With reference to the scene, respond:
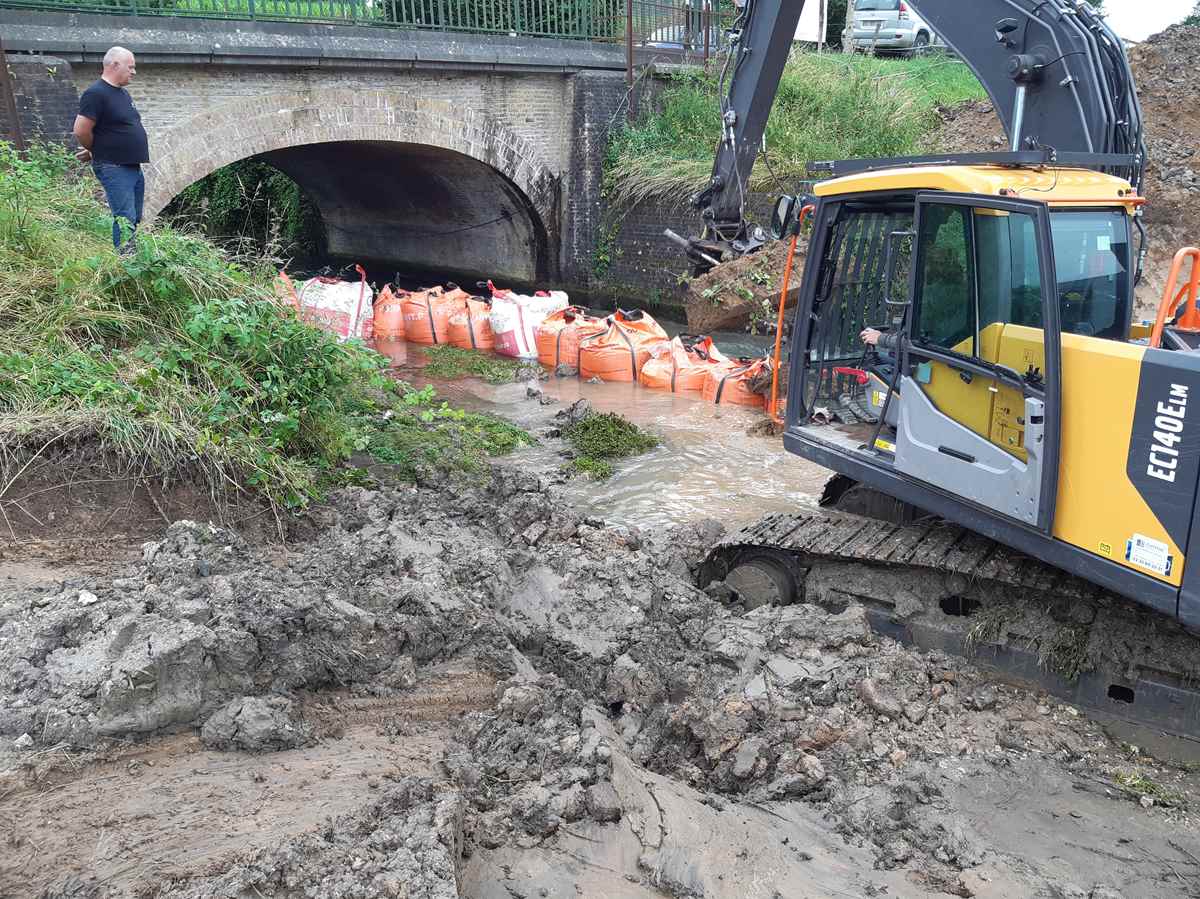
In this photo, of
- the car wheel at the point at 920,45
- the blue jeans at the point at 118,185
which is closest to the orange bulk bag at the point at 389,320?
the blue jeans at the point at 118,185

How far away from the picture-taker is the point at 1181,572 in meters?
3.72

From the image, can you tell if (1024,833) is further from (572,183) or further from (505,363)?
(572,183)

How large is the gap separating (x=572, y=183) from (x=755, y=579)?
1198cm

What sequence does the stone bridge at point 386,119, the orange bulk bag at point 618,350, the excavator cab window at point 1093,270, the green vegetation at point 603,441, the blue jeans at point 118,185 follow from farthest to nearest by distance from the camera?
the orange bulk bag at point 618,350, the stone bridge at point 386,119, the green vegetation at point 603,441, the blue jeans at point 118,185, the excavator cab window at point 1093,270

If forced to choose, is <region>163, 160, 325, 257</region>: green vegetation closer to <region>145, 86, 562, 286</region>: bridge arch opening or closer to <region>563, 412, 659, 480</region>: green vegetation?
<region>145, 86, 562, 286</region>: bridge arch opening

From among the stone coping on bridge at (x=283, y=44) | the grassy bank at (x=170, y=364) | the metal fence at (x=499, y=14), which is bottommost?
the grassy bank at (x=170, y=364)

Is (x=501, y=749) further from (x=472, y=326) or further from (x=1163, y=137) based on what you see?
(x=1163, y=137)

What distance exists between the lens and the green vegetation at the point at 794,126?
1498cm

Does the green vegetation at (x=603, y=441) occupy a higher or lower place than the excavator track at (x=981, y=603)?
lower

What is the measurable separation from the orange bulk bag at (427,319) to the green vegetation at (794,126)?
4591 mm

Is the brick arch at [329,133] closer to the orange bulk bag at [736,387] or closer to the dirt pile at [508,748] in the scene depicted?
the orange bulk bag at [736,387]

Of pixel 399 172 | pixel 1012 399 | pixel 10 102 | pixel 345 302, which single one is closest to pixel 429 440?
pixel 1012 399

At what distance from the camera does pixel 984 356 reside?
14.7 feet

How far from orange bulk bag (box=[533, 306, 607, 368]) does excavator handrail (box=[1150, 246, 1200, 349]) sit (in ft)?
23.6
